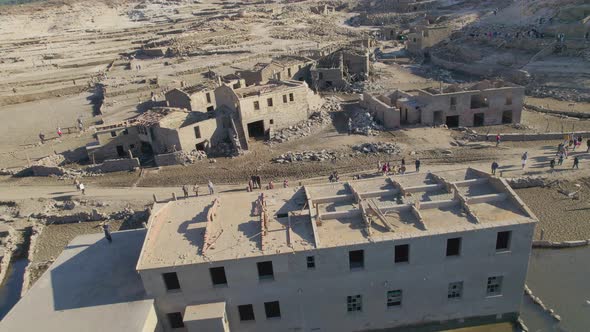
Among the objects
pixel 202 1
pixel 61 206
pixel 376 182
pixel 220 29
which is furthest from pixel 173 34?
pixel 376 182

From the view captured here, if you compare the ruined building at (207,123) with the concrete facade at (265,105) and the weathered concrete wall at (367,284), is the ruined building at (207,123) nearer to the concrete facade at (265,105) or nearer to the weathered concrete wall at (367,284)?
the concrete facade at (265,105)

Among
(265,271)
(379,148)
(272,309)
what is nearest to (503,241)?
(265,271)

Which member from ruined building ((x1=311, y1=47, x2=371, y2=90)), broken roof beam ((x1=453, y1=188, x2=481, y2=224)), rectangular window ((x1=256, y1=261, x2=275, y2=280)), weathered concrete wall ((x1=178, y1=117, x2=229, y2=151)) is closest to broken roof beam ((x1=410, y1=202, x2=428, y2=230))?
broken roof beam ((x1=453, y1=188, x2=481, y2=224))

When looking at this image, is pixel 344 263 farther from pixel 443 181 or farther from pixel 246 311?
pixel 443 181

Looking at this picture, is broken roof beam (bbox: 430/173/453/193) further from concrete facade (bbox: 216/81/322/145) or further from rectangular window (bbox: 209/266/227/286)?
concrete facade (bbox: 216/81/322/145)

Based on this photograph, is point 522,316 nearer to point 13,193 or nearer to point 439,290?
point 439,290
